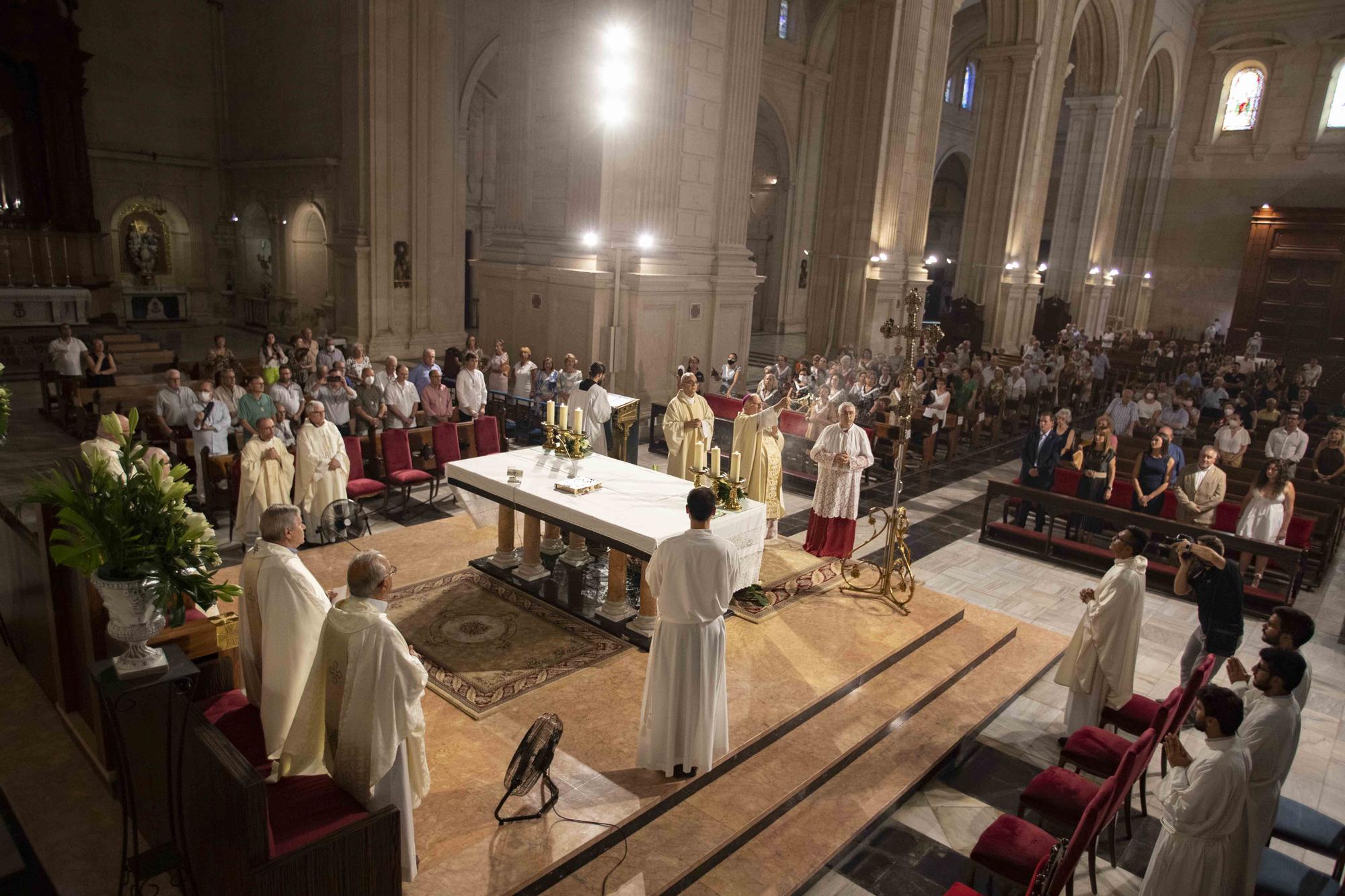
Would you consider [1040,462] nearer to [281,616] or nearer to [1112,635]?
[1112,635]

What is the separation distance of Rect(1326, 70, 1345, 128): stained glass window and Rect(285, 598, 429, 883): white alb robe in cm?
3555

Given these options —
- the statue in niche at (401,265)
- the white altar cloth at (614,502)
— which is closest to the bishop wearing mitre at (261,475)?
the white altar cloth at (614,502)

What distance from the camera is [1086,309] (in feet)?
98.1

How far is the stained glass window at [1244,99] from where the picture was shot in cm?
3036

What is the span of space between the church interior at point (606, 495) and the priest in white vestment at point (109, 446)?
73 mm

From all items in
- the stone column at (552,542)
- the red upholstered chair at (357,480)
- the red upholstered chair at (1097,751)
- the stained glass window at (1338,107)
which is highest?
the stained glass window at (1338,107)

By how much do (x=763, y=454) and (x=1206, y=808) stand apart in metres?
5.55

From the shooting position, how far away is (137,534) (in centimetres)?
390

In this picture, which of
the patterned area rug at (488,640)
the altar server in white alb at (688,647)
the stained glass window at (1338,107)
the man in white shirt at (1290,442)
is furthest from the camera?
the stained glass window at (1338,107)

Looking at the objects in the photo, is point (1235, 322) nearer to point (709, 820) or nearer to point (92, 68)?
point (709, 820)

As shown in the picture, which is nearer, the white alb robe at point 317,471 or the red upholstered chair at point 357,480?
the white alb robe at point 317,471

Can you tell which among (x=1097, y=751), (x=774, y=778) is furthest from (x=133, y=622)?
(x=1097, y=751)

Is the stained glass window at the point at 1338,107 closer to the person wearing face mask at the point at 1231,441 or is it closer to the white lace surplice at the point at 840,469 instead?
the person wearing face mask at the point at 1231,441

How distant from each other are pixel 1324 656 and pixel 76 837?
9.80 meters
